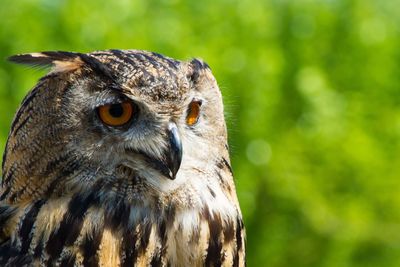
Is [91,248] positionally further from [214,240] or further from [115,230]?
[214,240]

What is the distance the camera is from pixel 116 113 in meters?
2.61

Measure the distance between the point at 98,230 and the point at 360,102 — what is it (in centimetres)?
370

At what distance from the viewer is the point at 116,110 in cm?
260

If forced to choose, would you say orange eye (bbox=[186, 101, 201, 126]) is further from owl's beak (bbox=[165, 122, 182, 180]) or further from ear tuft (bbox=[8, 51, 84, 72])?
ear tuft (bbox=[8, 51, 84, 72])

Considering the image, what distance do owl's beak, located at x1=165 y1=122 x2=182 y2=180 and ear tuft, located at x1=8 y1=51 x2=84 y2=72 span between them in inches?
10.8

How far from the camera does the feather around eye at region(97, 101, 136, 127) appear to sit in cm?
259

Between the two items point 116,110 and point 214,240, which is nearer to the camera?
point 116,110

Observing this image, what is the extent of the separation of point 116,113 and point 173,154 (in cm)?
17

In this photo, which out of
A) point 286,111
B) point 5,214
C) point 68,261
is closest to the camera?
point 68,261

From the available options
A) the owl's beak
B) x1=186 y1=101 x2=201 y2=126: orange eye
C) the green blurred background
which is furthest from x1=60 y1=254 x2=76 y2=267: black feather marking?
the green blurred background

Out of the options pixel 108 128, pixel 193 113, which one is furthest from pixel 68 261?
pixel 193 113

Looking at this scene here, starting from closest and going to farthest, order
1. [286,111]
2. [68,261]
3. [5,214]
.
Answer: [68,261] < [5,214] < [286,111]

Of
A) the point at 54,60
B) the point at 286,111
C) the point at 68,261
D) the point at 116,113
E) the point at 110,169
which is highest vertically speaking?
the point at 286,111

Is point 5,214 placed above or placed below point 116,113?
below
